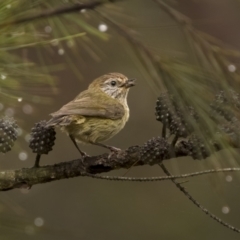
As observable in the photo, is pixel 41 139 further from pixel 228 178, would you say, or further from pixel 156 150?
pixel 228 178

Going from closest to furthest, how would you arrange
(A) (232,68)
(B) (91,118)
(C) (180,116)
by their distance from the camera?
1. (A) (232,68)
2. (C) (180,116)
3. (B) (91,118)

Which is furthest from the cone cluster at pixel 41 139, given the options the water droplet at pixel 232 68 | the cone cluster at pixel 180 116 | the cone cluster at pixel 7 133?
the water droplet at pixel 232 68

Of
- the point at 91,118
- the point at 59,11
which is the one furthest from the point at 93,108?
the point at 59,11

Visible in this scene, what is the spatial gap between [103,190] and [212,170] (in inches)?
157

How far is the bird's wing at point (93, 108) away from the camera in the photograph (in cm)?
226

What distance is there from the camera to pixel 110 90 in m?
2.80

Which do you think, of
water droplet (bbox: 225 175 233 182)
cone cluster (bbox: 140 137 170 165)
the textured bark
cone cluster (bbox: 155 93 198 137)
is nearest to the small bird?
the textured bark

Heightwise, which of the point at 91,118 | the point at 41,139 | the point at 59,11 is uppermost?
the point at 59,11

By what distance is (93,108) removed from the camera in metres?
2.38

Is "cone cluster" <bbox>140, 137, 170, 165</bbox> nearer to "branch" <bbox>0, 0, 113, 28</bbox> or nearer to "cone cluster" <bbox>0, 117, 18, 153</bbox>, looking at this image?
"cone cluster" <bbox>0, 117, 18, 153</bbox>

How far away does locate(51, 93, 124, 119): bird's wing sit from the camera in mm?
2260

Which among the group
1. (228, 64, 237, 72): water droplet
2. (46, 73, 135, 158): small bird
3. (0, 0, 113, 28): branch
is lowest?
(46, 73, 135, 158): small bird

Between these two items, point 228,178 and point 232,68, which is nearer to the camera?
point 232,68

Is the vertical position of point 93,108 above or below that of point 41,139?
below
